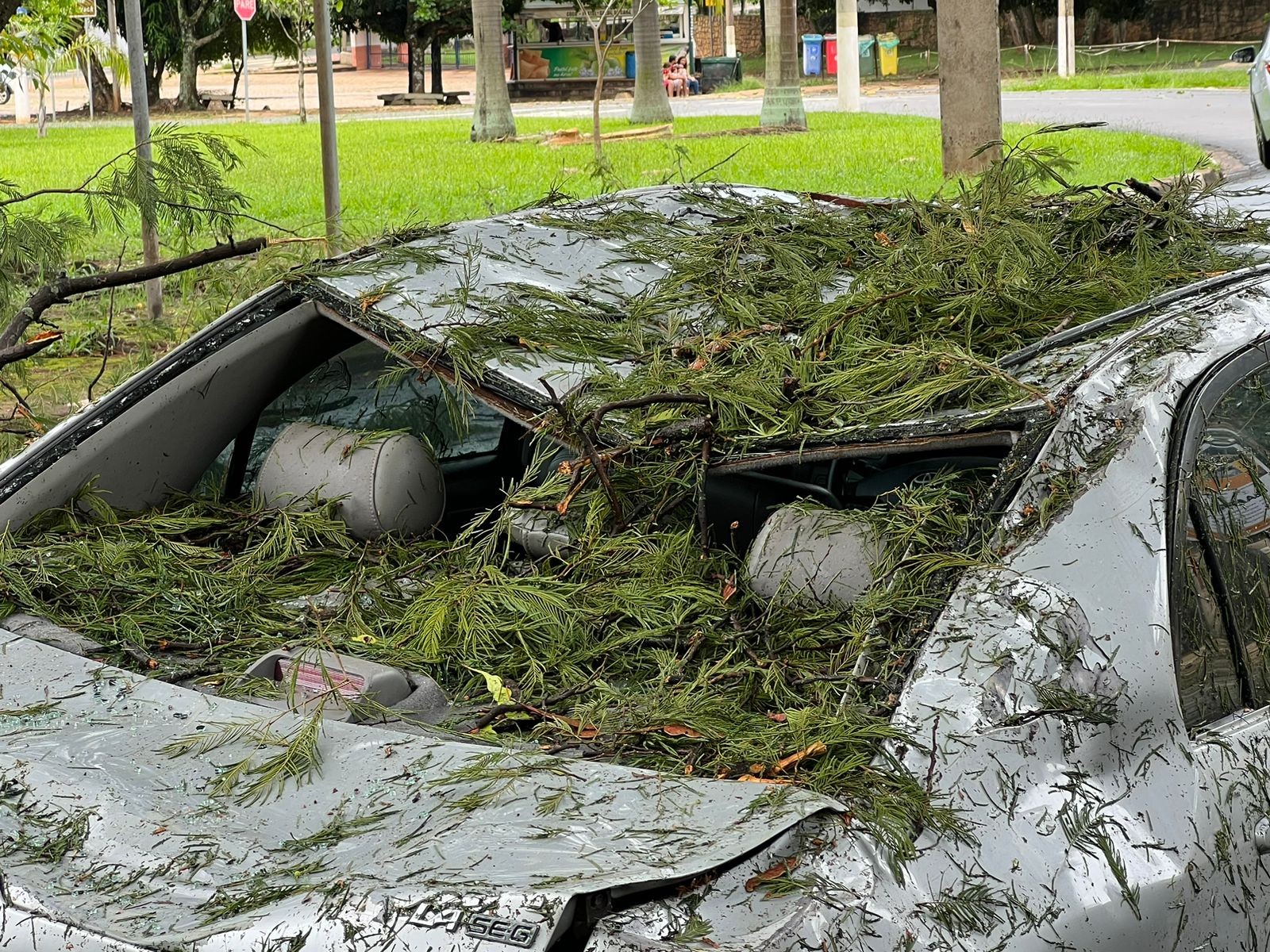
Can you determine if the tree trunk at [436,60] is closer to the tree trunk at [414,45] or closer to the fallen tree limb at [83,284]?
the tree trunk at [414,45]

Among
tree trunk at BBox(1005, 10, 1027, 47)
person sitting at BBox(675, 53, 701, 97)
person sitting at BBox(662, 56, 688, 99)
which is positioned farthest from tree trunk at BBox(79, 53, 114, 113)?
tree trunk at BBox(1005, 10, 1027, 47)

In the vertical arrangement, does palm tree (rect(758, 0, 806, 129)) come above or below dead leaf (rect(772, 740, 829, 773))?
above

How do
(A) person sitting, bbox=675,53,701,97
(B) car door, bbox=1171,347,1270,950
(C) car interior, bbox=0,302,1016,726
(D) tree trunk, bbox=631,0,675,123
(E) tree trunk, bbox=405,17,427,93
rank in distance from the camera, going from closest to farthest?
(B) car door, bbox=1171,347,1270,950, (C) car interior, bbox=0,302,1016,726, (D) tree trunk, bbox=631,0,675,123, (A) person sitting, bbox=675,53,701,97, (E) tree trunk, bbox=405,17,427,93

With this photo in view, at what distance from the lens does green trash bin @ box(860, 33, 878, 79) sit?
133ft

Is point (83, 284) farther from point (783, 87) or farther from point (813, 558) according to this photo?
point (783, 87)

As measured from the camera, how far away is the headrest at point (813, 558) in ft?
8.00

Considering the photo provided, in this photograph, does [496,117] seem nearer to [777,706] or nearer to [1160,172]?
[1160,172]

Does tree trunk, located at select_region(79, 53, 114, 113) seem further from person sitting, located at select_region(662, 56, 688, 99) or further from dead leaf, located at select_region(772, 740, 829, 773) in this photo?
dead leaf, located at select_region(772, 740, 829, 773)

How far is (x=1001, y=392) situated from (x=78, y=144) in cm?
2369

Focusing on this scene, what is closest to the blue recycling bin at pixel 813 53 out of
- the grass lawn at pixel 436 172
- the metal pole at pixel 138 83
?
the grass lawn at pixel 436 172

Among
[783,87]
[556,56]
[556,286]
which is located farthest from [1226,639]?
[556,56]

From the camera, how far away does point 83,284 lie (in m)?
3.81

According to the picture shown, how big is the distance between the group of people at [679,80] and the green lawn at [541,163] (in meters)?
13.2

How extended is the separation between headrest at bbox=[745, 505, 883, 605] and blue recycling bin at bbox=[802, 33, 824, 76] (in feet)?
132
